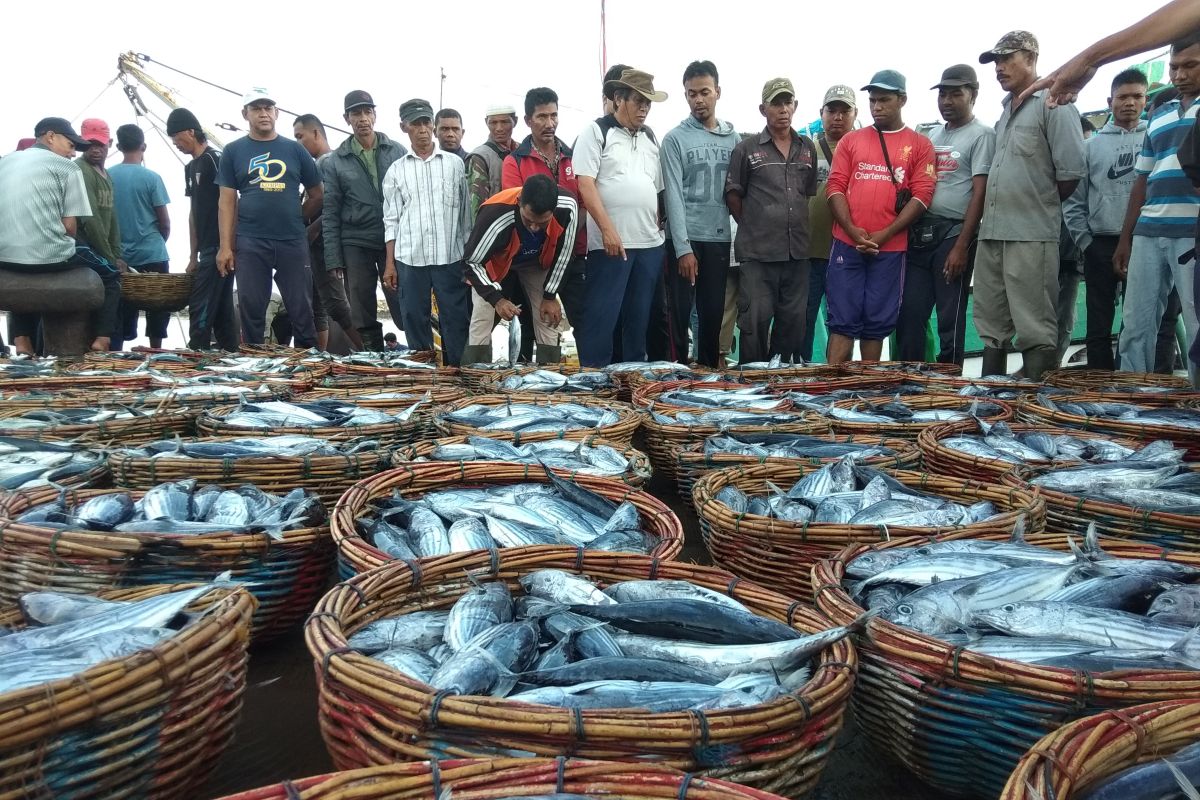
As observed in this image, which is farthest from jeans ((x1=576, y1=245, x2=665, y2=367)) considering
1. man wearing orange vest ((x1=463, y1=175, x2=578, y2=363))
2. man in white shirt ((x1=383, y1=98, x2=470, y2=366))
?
man in white shirt ((x1=383, y1=98, x2=470, y2=366))

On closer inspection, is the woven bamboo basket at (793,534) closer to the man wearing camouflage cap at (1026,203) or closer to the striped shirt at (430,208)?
the man wearing camouflage cap at (1026,203)

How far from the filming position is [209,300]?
8.07 metres

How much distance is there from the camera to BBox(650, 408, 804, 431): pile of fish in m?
3.74

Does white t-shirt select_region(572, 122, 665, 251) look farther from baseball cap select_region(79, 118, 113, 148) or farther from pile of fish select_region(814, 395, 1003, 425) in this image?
baseball cap select_region(79, 118, 113, 148)

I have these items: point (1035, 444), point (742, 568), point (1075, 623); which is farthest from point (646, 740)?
point (1035, 444)

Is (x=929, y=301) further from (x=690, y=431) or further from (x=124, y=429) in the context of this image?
(x=124, y=429)

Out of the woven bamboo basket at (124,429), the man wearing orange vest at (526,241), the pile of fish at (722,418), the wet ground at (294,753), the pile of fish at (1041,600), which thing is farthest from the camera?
the man wearing orange vest at (526,241)

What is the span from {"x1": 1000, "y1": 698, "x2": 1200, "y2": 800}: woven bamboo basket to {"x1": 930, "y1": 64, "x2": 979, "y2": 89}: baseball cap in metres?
5.76

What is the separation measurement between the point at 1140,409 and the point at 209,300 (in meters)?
7.64

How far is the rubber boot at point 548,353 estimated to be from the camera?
21.2 feet

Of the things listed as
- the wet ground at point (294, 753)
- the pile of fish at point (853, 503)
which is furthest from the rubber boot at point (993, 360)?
the wet ground at point (294, 753)

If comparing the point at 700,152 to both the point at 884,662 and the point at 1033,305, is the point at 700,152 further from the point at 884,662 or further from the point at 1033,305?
the point at 884,662

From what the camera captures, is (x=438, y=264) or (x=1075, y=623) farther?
(x=438, y=264)

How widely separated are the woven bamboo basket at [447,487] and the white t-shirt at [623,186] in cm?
334
